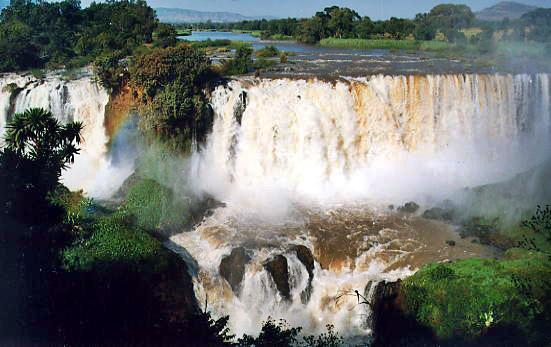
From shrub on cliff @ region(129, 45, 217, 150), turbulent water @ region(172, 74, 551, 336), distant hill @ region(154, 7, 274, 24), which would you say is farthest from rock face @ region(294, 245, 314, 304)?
distant hill @ region(154, 7, 274, 24)

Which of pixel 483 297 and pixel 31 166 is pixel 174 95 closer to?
pixel 31 166

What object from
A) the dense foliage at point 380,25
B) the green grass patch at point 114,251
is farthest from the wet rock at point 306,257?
the dense foliage at point 380,25

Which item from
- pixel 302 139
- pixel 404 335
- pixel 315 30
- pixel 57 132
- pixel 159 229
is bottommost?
pixel 404 335

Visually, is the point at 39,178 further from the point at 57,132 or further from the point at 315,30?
the point at 315,30

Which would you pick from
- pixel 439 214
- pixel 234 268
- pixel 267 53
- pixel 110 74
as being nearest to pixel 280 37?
pixel 267 53

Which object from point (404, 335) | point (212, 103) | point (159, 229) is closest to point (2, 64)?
point (212, 103)
